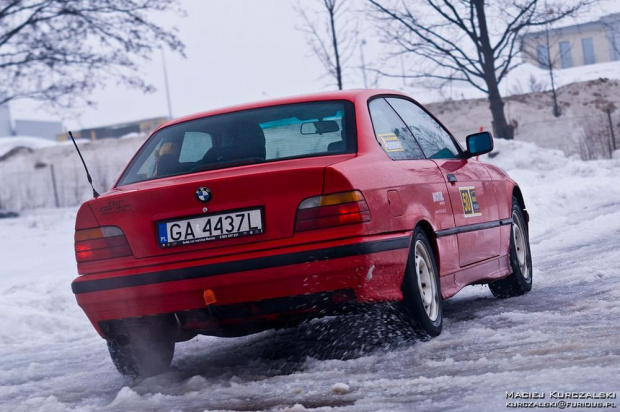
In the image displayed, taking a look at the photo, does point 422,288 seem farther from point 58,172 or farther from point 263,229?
point 58,172

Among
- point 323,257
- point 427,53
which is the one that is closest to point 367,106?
point 323,257

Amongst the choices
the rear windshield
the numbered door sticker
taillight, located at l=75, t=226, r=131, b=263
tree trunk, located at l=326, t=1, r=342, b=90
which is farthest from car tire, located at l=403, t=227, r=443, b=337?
tree trunk, located at l=326, t=1, r=342, b=90

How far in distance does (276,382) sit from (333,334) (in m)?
0.80

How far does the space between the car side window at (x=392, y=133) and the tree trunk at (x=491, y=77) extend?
67.1 feet

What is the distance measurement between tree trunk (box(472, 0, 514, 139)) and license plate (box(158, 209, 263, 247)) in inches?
858

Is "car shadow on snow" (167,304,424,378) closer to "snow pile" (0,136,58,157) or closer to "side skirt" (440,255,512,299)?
"side skirt" (440,255,512,299)

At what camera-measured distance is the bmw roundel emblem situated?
4695 millimetres

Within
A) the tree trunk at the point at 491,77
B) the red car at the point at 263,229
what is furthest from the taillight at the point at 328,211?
the tree trunk at the point at 491,77

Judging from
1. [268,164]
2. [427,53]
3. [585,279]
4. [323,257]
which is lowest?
[585,279]

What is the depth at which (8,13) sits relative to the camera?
17.6 meters

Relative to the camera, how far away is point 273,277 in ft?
Answer: 15.0

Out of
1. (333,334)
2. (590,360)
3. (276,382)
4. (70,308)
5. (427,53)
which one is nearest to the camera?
(590,360)

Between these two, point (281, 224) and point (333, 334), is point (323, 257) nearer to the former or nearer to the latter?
point (281, 224)

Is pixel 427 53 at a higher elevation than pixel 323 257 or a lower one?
higher
